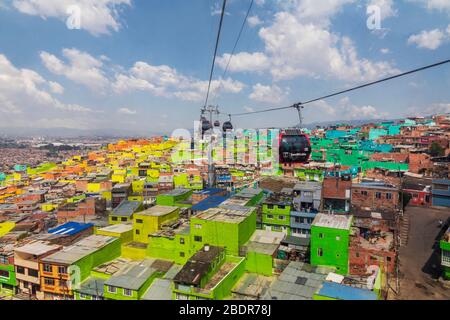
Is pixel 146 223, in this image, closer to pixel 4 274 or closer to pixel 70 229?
pixel 70 229

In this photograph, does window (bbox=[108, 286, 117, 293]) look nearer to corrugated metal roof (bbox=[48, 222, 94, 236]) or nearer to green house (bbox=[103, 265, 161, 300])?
green house (bbox=[103, 265, 161, 300])

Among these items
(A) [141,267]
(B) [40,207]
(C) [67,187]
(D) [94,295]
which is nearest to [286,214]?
(A) [141,267]

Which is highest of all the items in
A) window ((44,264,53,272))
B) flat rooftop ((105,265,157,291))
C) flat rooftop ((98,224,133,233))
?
flat rooftop ((98,224,133,233))

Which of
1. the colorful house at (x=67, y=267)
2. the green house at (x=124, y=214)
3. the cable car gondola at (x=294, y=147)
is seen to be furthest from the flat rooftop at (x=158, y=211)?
the cable car gondola at (x=294, y=147)

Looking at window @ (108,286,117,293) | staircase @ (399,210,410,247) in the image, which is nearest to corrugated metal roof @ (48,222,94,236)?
window @ (108,286,117,293)

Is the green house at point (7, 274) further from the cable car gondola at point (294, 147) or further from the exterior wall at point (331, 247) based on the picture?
the exterior wall at point (331, 247)
